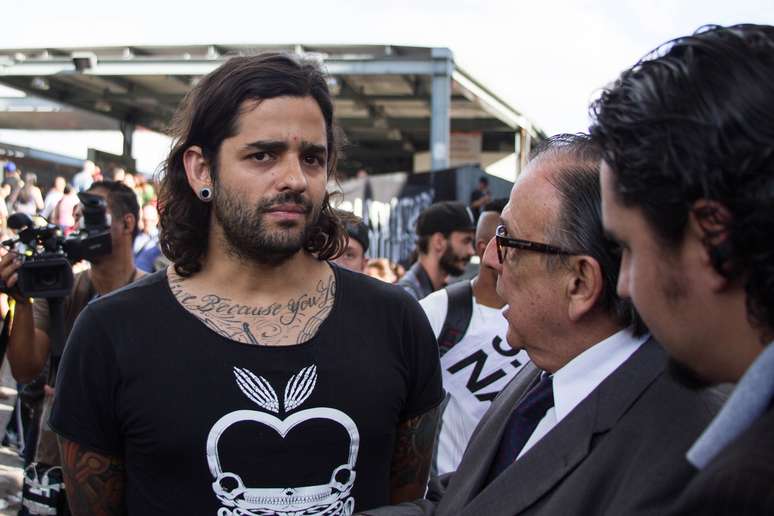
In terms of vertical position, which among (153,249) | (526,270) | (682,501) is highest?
(526,270)

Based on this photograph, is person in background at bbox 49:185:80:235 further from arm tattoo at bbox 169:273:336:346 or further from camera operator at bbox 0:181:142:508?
arm tattoo at bbox 169:273:336:346

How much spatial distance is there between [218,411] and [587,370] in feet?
3.00

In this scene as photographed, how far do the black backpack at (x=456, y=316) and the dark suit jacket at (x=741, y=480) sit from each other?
2.68 metres

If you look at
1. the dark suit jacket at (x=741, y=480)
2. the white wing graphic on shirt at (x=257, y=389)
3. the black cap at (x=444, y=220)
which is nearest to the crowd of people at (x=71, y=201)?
the black cap at (x=444, y=220)

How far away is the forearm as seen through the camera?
329 centimetres

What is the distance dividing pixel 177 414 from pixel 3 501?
3909 mm

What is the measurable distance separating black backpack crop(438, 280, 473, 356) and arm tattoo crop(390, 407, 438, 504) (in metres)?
1.22

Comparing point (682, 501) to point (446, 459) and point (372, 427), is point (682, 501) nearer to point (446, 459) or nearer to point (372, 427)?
point (372, 427)

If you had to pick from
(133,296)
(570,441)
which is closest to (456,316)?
(133,296)

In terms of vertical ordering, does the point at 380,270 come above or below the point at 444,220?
below

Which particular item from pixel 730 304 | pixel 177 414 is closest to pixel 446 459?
pixel 177 414

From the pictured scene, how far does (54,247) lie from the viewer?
338 cm

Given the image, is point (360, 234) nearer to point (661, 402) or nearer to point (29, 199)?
point (661, 402)

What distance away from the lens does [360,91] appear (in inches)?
564
